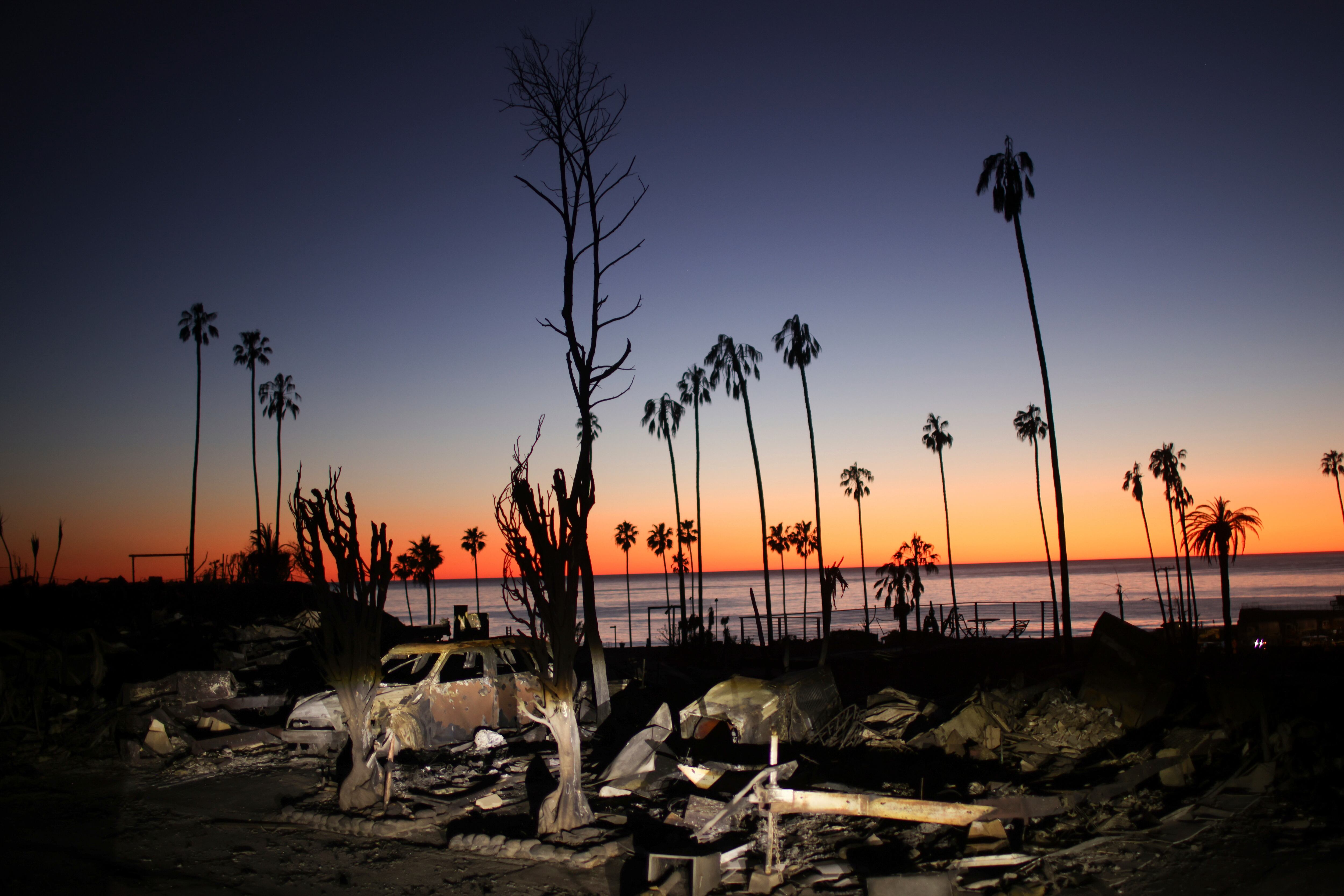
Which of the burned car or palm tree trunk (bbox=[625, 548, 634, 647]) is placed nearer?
the burned car

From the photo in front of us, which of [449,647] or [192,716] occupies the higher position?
[449,647]

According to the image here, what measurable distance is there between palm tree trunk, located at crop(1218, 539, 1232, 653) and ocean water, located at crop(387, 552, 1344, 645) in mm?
9637

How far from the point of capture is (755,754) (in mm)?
10539

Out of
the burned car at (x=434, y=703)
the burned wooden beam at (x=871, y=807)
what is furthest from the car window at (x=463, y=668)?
the burned wooden beam at (x=871, y=807)

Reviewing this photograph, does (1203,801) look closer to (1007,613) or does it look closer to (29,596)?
(29,596)

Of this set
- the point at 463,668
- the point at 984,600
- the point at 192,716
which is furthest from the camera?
the point at 984,600

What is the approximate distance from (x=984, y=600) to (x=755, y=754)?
4525 inches

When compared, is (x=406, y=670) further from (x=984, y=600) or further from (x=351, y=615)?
(x=984, y=600)

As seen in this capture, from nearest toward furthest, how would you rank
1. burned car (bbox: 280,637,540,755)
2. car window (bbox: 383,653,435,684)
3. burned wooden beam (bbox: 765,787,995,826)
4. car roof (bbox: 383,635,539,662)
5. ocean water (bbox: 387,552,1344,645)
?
burned wooden beam (bbox: 765,787,995,826), burned car (bbox: 280,637,540,755), car roof (bbox: 383,635,539,662), car window (bbox: 383,653,435,684), ocean water (bbox: 387,552,1344,645)

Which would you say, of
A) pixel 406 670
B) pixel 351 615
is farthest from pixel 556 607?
pixel 406 670

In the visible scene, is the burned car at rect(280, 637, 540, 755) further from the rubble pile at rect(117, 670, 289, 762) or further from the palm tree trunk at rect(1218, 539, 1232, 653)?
the palm tree trunk at rect(1218, 539, 1232, 653)

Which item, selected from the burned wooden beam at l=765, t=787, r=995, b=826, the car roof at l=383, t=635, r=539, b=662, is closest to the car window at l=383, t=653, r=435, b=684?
the car roof at l=383, t=635, r=539, b=662

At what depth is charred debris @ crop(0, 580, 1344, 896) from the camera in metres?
6.47

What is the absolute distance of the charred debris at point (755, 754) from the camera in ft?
21.2
